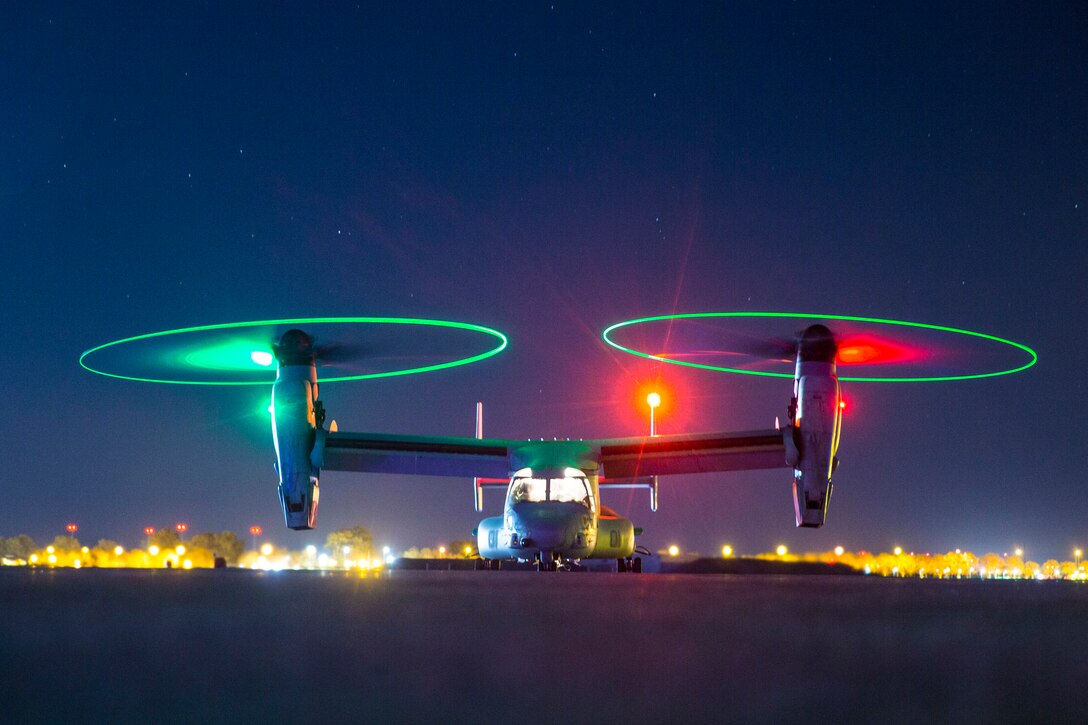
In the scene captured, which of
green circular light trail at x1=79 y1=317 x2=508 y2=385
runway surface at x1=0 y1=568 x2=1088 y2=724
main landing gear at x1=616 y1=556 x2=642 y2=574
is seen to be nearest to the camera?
runway surface at x1=0 y1=568 x2=1088 y2=724

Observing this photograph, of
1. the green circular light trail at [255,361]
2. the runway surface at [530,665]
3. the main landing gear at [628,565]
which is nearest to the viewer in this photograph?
the runway surface at [530,665]

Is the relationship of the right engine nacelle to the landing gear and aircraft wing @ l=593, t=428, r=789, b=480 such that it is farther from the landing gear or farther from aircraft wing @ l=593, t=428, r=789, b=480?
aircraft wing @ l=593, t=428, r=789, b=480

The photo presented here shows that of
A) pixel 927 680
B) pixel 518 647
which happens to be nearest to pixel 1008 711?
pixel 927 680

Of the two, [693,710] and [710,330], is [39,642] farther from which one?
[710,330]

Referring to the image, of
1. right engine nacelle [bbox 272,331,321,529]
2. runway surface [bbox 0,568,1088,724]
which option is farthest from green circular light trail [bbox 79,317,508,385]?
runway surface [bbox 0,568,1088,724]

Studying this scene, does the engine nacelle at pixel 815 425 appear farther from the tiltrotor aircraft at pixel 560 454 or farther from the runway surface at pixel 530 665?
the runway surface at pixel 530 665

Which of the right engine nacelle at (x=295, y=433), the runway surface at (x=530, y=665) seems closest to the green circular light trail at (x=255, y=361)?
the right engine nacelle at (x=295, y=433)
